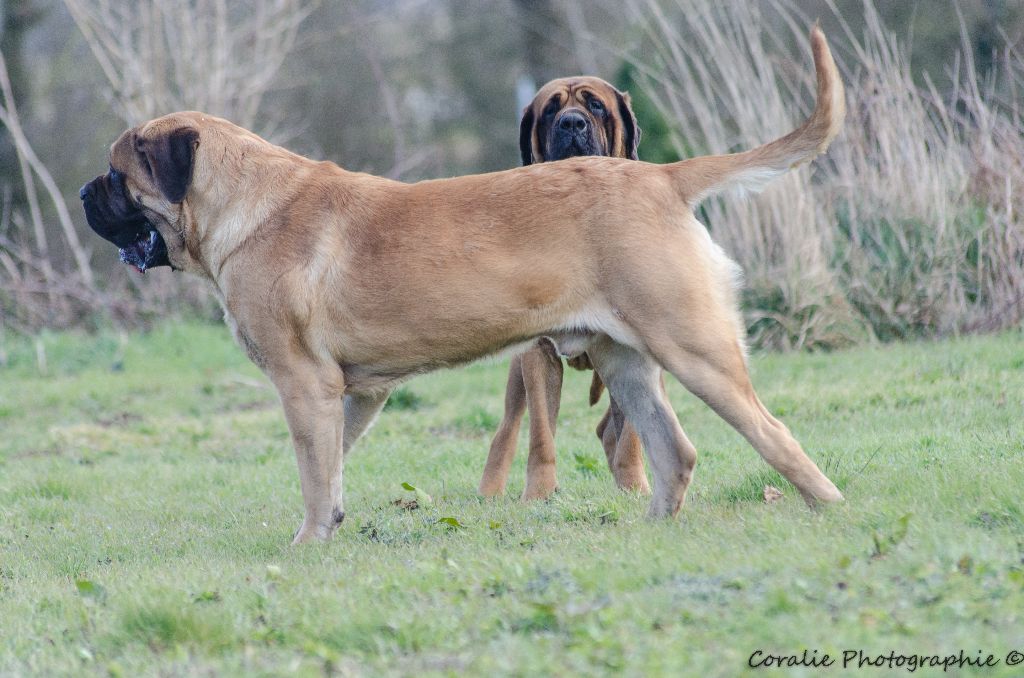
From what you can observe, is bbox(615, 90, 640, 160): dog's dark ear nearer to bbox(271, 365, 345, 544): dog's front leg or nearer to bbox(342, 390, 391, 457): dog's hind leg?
bbox(342, 390, 391, 457): dog's hind leg

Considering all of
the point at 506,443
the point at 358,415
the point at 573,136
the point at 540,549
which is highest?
the point at 573,136

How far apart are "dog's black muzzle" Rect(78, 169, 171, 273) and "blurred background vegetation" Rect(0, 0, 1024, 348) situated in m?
0.98

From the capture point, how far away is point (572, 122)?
21.8ft

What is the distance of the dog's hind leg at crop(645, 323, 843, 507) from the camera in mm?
4918

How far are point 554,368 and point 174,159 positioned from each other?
225 centimetres

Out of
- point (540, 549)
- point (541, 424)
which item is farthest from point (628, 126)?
point (540, 549)

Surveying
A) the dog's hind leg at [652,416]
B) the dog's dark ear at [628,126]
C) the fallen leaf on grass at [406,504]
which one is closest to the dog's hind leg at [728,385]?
the dog's hind leg at [652,416]

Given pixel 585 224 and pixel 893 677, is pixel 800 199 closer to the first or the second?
pixel 585 224

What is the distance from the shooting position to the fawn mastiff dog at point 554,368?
21.1 ft

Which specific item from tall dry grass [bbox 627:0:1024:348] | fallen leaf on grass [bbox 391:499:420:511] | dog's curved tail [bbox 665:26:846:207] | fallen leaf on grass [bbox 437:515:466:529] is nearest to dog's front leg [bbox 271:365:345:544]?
fallen leaf on grass [bbox 437:515:466:529]

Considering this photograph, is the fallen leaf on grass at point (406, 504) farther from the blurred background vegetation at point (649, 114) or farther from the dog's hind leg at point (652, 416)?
the blurred background vegetation at point (649, 114)

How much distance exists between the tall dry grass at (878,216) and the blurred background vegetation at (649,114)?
0.07 ft

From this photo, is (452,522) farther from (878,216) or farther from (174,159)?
(878,216)

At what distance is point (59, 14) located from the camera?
25750mm
